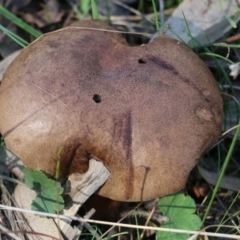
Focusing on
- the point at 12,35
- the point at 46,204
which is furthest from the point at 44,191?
the point at 12,35

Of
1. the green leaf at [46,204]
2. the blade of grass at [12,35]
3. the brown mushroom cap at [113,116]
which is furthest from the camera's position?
the blade of grass at [12,35]

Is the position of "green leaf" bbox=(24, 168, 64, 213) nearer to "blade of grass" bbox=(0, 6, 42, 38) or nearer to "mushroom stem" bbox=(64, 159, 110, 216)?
"mushroom stem" bbox=(64, 159, 110, 216)

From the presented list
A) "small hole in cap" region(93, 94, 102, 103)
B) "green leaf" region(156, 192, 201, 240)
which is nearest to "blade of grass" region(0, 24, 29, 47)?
"small hole in cap" region(93, 94, 102, 103)

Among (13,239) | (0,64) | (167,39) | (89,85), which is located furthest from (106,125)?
(0,64)

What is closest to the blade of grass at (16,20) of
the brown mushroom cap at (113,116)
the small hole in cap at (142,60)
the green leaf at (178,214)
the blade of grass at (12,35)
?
the blade of grass at (12,35)

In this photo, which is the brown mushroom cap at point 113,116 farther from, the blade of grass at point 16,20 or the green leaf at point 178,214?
the blade of grass at point 16,20

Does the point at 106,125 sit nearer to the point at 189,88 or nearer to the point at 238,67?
the point at 189,88
